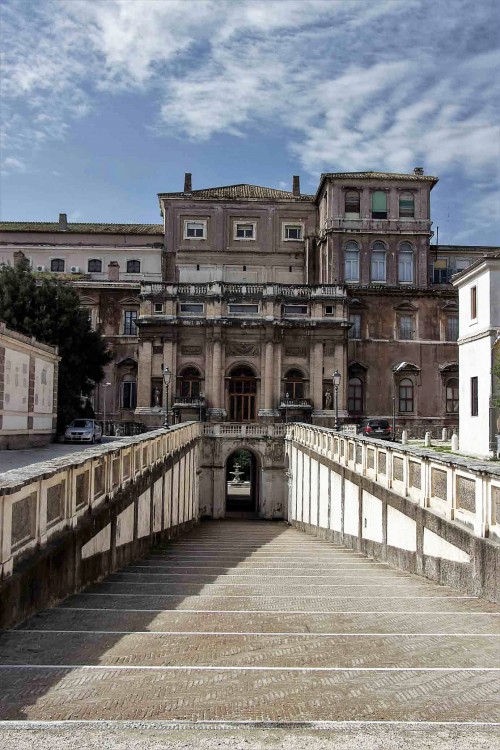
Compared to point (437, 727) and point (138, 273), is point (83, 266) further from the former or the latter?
point (437, 727)

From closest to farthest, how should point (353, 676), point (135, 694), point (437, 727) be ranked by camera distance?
point (437, 727) → point (135, 694) → point (353, 676)

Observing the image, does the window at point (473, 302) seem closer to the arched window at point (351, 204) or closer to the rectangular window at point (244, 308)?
the rectangular window at point (244, 308)

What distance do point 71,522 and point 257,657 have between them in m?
4.53

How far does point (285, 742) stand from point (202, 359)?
46.7 metres

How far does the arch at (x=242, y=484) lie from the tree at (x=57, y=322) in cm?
1080

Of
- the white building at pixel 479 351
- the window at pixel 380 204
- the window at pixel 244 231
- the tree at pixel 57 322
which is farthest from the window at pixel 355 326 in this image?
the tree at pixel 57 322

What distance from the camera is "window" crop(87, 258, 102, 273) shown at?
196 feet

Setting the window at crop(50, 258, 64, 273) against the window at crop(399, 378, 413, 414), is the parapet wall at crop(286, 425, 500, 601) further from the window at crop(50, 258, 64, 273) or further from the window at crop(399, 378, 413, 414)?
the window at crop(50, 258, 64, 273)

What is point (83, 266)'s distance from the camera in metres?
59.8

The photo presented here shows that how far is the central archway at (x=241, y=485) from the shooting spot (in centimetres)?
4991

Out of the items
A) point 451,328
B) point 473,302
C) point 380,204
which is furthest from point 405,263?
point 473,302

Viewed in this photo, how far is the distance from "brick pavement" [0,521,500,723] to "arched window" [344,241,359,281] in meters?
45.4

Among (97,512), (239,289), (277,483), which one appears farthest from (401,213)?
(97,512)

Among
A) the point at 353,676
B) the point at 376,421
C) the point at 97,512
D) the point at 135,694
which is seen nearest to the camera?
the point at 135,694
